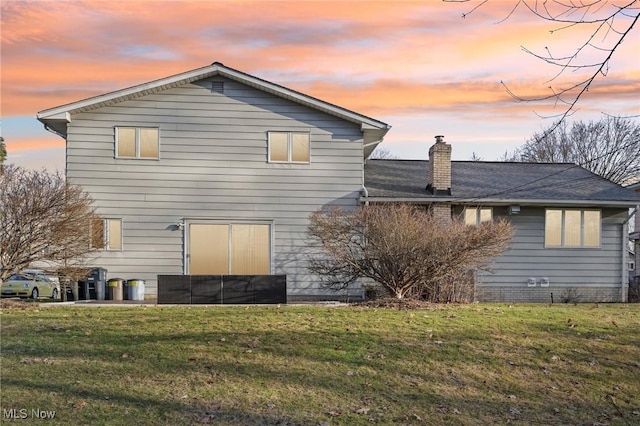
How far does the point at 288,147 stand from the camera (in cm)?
1917

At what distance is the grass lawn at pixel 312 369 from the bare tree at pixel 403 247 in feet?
8.28

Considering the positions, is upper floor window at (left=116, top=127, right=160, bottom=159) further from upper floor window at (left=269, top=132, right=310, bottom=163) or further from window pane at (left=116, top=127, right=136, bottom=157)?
upper floor window at (left=269, top=132, right=310, bottom=163)

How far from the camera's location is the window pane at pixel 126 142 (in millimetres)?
18688

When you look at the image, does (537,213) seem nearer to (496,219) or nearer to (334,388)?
(496,219)

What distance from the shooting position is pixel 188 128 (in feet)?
61.9

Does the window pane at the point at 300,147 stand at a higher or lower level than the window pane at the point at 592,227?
higher

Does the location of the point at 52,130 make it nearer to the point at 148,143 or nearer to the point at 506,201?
the point at 148,143

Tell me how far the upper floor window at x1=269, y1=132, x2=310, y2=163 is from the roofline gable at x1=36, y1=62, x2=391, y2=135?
3.47 feet

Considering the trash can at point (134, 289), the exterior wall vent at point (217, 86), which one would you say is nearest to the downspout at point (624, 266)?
the exterior wall vent at point (217, 86)

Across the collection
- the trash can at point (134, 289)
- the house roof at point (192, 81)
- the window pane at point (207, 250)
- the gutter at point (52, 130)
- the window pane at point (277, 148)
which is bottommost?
the trash can at point (134, 289)

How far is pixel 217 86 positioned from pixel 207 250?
4962 millimetres

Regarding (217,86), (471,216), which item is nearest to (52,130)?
(217,86)

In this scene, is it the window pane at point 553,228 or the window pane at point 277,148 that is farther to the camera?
the window pane at point 553,228

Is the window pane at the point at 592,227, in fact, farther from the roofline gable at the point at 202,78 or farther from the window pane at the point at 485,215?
the roofline gable at the point at 202,78
